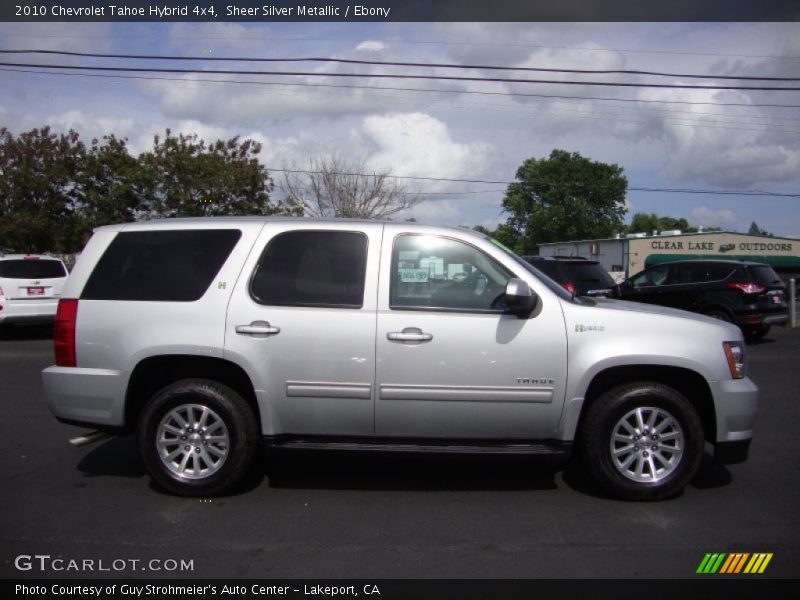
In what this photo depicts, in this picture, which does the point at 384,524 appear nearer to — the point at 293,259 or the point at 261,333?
the point at 261,333

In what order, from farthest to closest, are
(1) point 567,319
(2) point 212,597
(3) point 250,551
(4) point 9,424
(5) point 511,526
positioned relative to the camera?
(4) point 9,424 < (1) point 567,319 < (5) point 511,526 < (3) point 250,551 < (2) point 212,597

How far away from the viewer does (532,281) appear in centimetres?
467

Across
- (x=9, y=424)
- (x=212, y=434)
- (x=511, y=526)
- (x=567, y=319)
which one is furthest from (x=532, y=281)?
(x=9, y=424)

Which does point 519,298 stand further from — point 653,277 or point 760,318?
point 653,277

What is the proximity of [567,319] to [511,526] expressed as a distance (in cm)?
139

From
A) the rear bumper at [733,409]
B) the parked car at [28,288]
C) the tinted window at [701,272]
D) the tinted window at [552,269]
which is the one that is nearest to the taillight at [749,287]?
the tinted window at [701,272]

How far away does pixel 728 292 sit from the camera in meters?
12.8

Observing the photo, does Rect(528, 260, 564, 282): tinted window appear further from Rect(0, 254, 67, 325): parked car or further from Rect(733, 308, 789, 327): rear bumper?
Rect(0, 254, 67, 325): parked car

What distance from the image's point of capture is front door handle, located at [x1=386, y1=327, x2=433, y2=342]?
4488 mm

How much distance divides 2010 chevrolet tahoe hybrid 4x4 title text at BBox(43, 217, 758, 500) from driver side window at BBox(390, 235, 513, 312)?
1cm

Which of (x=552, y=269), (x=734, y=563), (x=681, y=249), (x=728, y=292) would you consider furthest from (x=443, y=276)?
(x=681, y=249)

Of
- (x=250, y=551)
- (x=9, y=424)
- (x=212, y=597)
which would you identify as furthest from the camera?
(x=9, y=424)

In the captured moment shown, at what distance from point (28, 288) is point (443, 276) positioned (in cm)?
1105

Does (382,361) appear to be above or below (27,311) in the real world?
above
